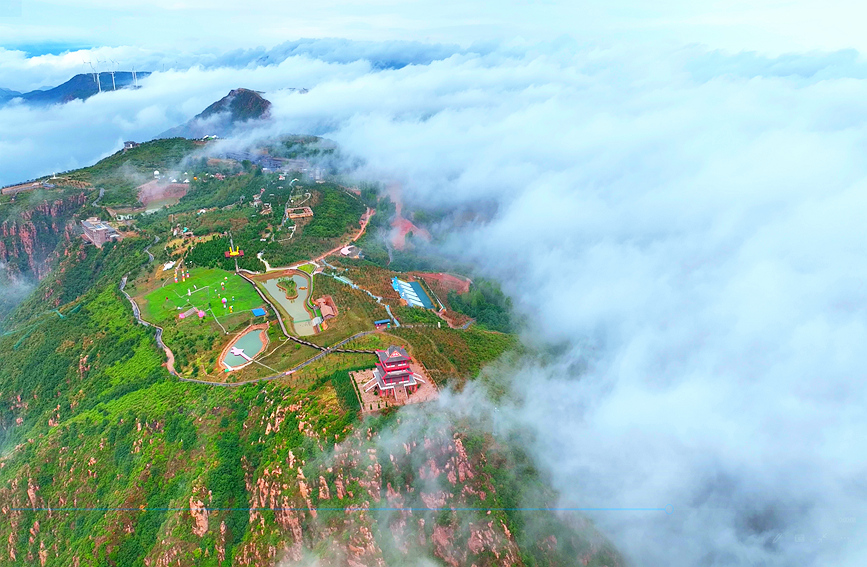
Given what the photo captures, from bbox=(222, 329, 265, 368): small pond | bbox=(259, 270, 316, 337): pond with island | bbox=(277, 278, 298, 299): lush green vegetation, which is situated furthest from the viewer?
bbox=(277, 278, 298, 299): lush green vegetation

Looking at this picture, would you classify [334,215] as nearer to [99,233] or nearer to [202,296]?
[202,296]

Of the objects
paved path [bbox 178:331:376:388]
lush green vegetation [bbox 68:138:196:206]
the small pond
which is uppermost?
paved path [bbox 178:331:376:388]

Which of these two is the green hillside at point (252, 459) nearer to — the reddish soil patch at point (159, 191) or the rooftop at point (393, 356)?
the rooftop at point (393, 356)

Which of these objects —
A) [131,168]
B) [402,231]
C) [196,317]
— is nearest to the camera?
[196,317]

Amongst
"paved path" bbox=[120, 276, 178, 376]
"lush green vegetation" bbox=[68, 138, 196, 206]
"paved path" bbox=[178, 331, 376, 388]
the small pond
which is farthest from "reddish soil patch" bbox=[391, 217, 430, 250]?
"lush green vegetation" bbox=[68, 138, 196, 206]

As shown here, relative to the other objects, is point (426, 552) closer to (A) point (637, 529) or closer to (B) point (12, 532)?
(A) point (637, 529)

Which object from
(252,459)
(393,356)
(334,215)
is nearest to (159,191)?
(334,215)

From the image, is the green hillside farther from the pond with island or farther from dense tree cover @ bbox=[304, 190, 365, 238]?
dense tree cover @ bbox=[304, 190, 365, 238]

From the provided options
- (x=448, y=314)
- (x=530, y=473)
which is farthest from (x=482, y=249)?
(x=530, y=473)
